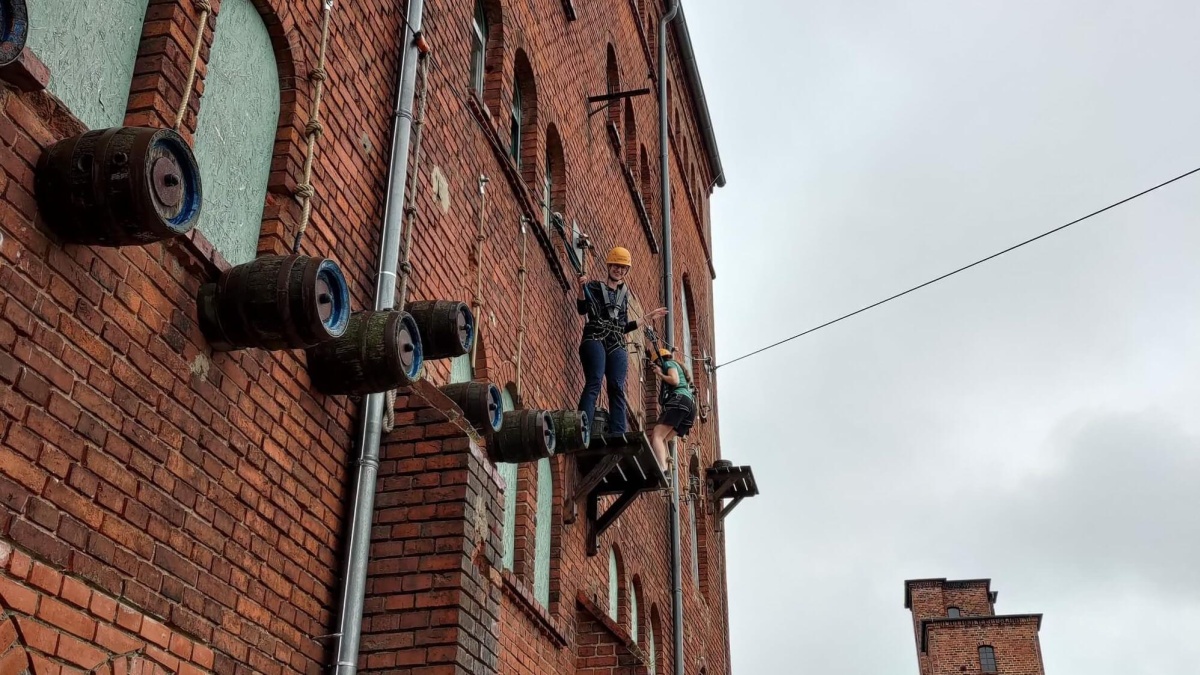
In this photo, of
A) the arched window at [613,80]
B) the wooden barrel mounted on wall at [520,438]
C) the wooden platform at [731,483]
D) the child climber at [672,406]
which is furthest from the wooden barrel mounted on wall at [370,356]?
the wooden platform at [731,483]

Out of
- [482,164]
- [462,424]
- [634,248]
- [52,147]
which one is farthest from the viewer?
[634,248]

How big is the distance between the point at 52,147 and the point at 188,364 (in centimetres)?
101

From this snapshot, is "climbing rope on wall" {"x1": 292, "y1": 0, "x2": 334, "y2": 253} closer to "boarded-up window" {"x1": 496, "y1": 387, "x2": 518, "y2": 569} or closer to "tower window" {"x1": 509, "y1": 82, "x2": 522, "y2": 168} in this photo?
"boarded-up window" {"x1": 496, "y1": 387, "x2": 518, "y2": 569}

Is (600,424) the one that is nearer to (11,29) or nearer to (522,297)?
(522,297)

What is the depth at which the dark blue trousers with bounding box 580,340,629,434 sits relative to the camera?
32.2 feet

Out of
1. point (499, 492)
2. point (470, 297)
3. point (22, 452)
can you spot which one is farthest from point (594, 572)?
point (22, 452)

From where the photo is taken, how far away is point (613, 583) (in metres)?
11.2

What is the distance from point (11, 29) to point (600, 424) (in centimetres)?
662

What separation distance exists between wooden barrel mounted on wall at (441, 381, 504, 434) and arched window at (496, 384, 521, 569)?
1648 millimetres

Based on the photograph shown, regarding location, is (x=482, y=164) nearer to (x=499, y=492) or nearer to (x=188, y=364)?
(x=499, y=492)

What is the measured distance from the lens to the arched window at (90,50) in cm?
425

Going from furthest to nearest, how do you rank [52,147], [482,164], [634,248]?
[634,248] < [482,164] < [52,147]

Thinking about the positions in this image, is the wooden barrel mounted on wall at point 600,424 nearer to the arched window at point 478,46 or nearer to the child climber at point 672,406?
the child climber at point 672,406

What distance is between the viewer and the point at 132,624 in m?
4.16
